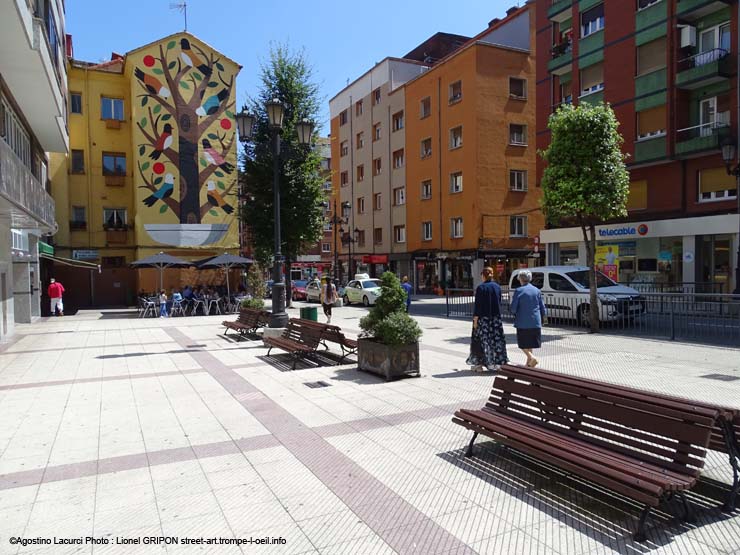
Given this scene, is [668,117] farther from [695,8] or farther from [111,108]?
[111,108]

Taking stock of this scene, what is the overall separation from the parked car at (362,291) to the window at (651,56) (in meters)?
16.2

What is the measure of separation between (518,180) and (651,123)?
11.8 m

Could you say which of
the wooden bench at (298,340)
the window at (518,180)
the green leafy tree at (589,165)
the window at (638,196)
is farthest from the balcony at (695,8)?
the wooden bench at (298,340)

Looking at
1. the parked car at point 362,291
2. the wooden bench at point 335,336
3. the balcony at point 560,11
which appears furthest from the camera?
the parked car at point 362,291

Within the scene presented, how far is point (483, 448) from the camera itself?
204 inches

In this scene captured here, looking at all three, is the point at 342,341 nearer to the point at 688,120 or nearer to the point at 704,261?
the point at 704,261

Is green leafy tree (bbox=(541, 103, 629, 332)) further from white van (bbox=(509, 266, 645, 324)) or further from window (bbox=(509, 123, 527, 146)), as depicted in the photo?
window (bbox=(509, 123, 527, 146))

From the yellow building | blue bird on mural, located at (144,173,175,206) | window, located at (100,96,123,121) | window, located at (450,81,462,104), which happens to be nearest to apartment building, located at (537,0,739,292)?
window, located at (450,81,462,104)

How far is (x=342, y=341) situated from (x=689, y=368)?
616 centimetres

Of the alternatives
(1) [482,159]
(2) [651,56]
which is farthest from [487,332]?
(1) [482,159]

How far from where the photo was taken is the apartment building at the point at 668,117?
70.2ft

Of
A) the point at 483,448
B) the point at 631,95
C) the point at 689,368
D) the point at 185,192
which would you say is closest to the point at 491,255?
the point at 631,95

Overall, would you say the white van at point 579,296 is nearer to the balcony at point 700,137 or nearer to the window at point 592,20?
the balcony at point 700,137

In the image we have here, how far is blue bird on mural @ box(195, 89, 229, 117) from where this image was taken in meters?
30.6
